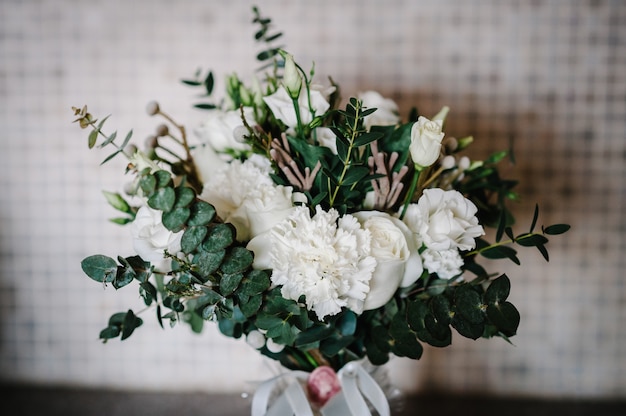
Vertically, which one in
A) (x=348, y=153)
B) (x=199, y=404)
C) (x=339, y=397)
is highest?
(x=348, y=153)

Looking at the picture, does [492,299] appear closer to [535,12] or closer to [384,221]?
[384,221]

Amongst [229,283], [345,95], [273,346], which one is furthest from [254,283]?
[345,95]

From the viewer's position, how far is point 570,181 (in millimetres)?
948

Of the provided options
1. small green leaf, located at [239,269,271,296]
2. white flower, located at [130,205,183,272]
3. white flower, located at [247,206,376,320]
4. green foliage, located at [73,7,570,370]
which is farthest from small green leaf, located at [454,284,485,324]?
white flower, located at [130,205,183,272]

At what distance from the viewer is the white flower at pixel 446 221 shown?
0.55 metres

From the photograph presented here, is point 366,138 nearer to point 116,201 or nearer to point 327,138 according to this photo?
point 327,138

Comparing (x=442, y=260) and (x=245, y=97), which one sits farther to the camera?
(x=245, y=97)

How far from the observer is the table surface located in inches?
36.8

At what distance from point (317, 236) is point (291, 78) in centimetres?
18

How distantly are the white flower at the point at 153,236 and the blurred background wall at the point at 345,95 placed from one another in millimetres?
430

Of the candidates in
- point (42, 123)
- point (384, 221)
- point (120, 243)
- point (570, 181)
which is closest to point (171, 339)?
point (120, 243)

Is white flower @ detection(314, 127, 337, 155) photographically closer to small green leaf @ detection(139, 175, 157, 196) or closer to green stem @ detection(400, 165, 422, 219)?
green stem @ detection(400, 165, 422, 219)

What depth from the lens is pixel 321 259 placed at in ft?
1.74

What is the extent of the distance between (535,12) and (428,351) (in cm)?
65
